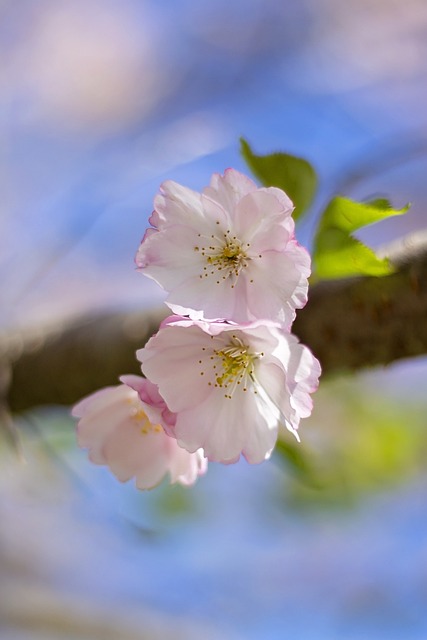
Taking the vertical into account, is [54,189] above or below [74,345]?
above

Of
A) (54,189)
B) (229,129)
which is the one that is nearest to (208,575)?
(54,189)

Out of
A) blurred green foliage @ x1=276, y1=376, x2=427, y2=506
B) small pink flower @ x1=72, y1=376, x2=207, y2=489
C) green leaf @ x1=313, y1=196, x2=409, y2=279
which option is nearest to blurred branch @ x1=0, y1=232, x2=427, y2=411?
green leaf @ x1=313, y1=196, x2=409, y2=279

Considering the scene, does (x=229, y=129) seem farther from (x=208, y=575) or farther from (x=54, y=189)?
(x=208, y=575)

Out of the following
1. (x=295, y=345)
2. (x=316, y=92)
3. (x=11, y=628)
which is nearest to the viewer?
(x=295, y=345)

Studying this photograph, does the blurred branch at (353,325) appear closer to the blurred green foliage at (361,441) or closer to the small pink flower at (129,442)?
the small pink flower at (129,442)

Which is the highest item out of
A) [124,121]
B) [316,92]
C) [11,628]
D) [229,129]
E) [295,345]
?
[124,121]
